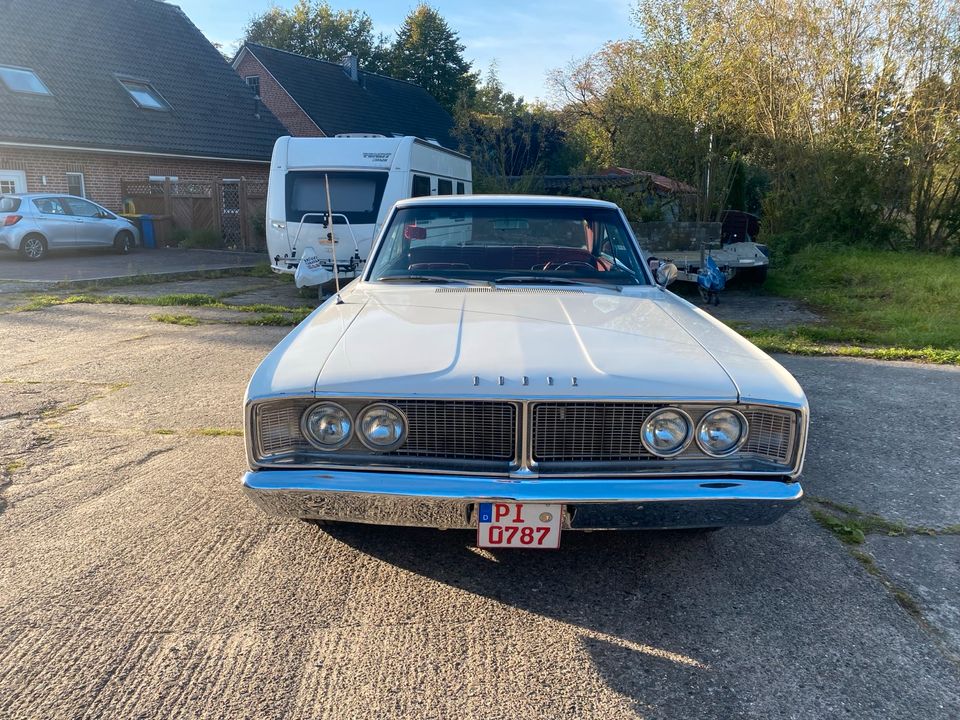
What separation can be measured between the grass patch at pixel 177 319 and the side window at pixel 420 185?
4.26 metres

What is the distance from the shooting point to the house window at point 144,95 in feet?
69.8

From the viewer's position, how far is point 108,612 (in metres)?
2.74

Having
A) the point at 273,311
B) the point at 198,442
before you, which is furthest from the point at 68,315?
the point at 198,442

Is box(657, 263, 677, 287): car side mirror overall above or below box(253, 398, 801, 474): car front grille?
above

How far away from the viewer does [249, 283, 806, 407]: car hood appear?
2.64m

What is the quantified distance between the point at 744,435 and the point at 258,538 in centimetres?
210

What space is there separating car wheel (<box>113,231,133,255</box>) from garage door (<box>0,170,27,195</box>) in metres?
2.89

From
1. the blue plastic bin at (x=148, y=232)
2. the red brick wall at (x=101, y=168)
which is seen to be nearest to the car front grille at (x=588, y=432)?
the blue plastic bin at (x=148, y=232)

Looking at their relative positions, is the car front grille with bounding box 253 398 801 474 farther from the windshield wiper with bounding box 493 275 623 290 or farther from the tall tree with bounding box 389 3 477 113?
the tall tree with bounding box 389 3 477 113

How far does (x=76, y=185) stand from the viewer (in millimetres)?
19250

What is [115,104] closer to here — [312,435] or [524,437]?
[312,435]

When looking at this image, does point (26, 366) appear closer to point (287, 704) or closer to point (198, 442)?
point (198, 442)

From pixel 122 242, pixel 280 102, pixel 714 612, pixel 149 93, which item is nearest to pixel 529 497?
pixel 714 612

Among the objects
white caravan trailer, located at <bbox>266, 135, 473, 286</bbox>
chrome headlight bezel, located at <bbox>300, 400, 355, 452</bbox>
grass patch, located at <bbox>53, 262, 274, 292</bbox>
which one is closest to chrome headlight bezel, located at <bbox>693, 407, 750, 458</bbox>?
chrome headlight bezel, located at <bbox>300, 400, 355, 452</bbox>
